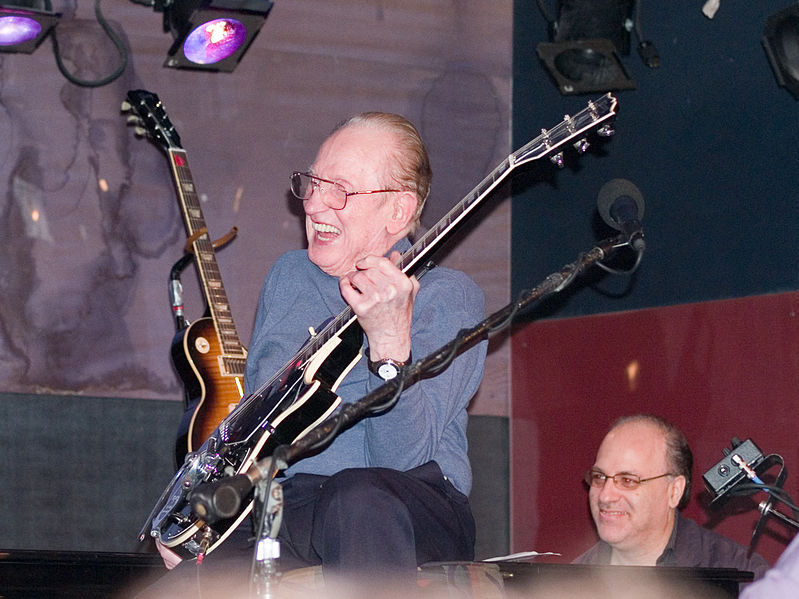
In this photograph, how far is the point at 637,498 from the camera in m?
3.55

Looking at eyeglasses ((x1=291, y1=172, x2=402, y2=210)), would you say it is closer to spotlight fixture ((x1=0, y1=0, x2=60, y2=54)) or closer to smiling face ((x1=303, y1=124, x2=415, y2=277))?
smiling face ((x1=303, y1=124, x2=415, y2=277))

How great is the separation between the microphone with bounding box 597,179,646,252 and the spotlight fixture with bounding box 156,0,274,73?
2309 mm

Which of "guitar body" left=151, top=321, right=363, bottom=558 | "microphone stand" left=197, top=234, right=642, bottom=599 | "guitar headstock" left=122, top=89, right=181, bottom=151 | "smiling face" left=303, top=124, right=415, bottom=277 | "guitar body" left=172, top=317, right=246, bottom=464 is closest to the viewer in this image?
"microphone stand" left=197, top=234, right=642, bottom=599

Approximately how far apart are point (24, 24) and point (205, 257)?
44.5 inches

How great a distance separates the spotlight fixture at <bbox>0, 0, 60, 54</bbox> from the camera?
402 centimetres

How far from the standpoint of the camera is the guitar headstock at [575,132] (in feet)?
7.94

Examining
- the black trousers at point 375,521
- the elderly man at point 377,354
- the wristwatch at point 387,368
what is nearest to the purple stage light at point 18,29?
the elderly man at point 377,354

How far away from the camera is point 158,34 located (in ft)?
15.1

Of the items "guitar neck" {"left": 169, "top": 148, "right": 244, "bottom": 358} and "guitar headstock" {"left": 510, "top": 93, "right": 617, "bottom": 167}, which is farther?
"guitar neck" {"left": 169, "top": 148, "right": 244, "bottom": 358}

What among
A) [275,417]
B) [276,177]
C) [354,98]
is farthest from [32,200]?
[275,417]

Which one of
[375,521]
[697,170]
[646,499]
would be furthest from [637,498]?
[375,521]

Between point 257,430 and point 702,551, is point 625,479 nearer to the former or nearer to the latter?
point 702,551

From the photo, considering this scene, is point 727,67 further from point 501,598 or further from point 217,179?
point 501,598

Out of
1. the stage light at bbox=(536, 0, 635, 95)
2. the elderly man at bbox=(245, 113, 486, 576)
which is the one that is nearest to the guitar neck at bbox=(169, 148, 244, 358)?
the elderly man at bbox=(245, 113, 486, 576)
